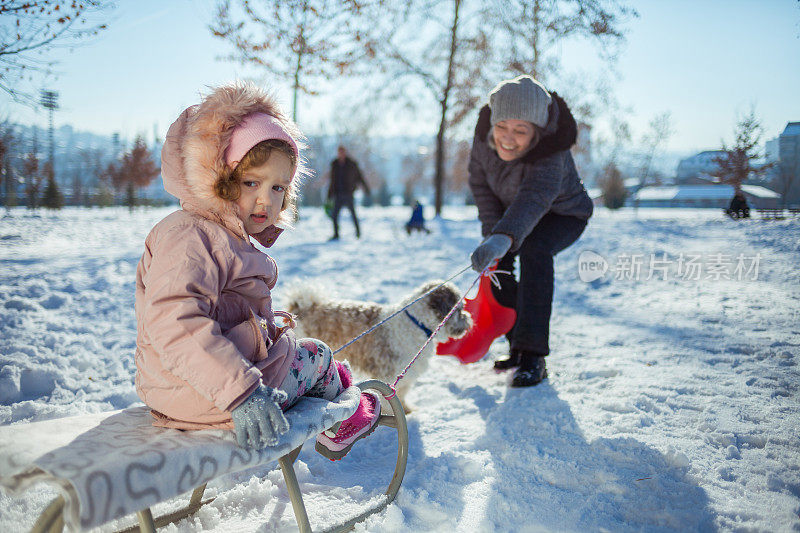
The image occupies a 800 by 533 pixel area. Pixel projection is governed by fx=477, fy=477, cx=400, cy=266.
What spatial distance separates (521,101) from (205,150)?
2.12 metres

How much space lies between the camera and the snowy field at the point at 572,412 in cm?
197

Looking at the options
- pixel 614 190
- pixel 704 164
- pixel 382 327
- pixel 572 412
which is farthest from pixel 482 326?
pixel 614 190

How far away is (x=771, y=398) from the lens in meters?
2.86

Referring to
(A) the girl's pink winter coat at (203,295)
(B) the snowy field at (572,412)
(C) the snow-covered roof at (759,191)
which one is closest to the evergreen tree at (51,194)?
(B) the snowy field at (572,412)

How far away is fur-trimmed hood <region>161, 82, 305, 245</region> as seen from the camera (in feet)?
5.35

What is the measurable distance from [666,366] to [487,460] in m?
1.87

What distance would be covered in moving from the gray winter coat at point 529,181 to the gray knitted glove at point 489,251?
0.36 feet

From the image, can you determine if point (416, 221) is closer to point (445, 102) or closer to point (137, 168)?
point (445, 102)

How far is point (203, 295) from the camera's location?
4.90 ft

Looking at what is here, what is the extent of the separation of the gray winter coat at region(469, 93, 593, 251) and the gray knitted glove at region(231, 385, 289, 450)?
2017 millimetres

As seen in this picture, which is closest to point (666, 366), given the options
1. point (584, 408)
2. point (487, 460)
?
point (584, 408)

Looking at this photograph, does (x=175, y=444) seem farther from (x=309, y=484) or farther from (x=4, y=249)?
(x=4, y=249)

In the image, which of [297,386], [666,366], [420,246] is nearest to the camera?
[297,386]

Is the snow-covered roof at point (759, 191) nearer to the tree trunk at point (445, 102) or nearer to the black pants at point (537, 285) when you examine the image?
the black pants at point (537, 285)
